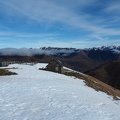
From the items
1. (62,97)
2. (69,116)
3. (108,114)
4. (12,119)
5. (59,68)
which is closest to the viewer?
(12,119)

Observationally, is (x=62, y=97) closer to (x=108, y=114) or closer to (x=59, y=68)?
(x=108, y=114)

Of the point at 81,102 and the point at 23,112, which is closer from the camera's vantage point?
the point at 23,112

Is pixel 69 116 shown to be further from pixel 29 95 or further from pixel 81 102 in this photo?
pixel 29 95

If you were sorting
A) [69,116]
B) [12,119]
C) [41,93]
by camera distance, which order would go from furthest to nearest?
[41,93] → [69,116] → [12,119]

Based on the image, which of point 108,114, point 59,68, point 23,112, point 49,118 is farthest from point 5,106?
point 59,68

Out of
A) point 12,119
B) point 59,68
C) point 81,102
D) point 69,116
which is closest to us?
point 12,119

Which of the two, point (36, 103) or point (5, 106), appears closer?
point (5, 106)

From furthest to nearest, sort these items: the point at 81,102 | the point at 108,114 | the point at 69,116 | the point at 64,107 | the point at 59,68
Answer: the point at 59,68 < the point at 81,102 < the point at 64,107 < the point at 108,114 < the point at 69,116

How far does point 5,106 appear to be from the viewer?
18.4 metres

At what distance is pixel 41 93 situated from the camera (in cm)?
2391

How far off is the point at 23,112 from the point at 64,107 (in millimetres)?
3602

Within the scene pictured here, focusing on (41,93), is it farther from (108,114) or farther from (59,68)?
(59,68)

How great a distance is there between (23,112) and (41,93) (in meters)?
7.05

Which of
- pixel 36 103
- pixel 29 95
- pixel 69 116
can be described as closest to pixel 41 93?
pixel 29 95
